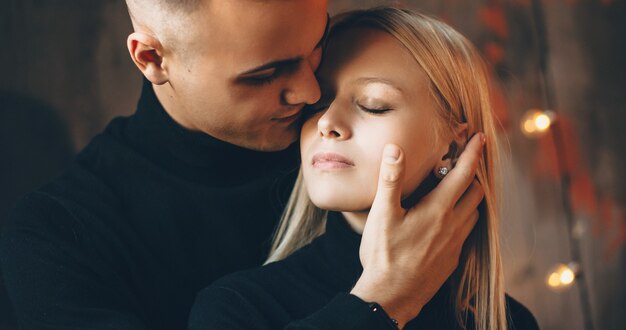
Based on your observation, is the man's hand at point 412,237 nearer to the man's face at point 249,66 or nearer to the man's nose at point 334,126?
the man's nose at point 334,126

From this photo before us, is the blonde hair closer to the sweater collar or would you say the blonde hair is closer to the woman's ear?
the woman's ear

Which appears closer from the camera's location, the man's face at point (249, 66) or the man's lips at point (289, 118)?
the man's face at point (249, 66)

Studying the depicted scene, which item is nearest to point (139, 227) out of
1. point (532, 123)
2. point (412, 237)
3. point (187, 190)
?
point (187, 190)

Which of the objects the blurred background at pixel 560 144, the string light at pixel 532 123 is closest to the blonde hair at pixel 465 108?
the blurred background at pixel 560 144

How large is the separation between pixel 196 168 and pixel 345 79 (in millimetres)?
359

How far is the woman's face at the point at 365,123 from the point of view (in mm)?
1129

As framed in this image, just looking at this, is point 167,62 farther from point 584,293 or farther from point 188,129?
point 584,293

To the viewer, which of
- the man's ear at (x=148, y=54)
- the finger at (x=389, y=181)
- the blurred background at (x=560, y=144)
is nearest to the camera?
the finger at (x=389, y=181)

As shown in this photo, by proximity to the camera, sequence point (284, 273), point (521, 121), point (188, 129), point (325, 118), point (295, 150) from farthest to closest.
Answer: point (521, 121) → point (295, 150) → point (188, 129) → point (284, 273) → point (325, 118)

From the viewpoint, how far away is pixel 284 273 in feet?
4.06

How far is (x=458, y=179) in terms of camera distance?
47.1 inches

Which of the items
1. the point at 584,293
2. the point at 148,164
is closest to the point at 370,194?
the point at 148,164

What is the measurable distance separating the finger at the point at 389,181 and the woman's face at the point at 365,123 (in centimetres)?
4

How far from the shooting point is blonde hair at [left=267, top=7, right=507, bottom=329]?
3.98 ft
